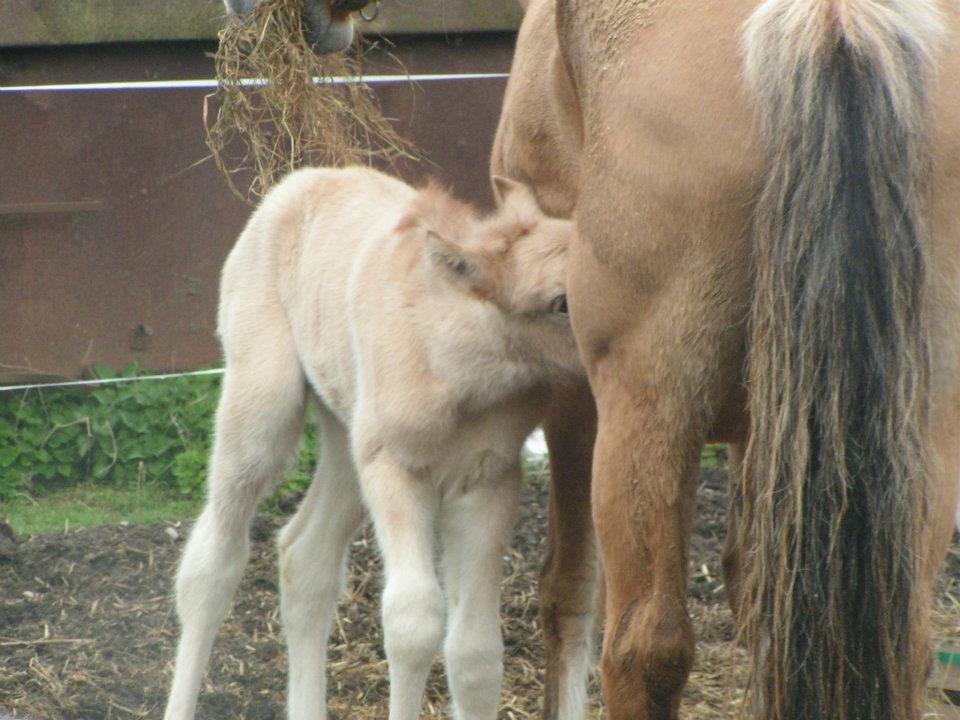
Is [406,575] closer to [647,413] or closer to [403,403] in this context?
[403,403]

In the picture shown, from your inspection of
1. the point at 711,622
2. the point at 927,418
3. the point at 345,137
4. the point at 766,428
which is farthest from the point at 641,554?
the point at 345,137

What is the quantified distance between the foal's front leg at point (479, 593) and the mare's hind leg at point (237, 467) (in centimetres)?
63

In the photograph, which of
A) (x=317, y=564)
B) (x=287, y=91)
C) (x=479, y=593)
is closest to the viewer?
(x=479, y=593)

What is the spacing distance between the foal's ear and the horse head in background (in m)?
1.18

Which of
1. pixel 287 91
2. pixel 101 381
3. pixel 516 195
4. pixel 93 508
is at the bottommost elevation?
pixel 93 508

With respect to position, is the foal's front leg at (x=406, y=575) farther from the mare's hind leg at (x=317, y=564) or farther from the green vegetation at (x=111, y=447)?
the green vegetation at (x=111, y=447)

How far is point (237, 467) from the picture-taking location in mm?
3703

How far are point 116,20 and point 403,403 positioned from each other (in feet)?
11.8

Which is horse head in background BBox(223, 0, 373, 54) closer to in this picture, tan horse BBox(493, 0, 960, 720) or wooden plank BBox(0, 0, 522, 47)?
wooden plank BBox(0, 0, 522, 47)

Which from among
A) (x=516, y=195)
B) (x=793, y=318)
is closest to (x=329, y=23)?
(x=516, y=195)

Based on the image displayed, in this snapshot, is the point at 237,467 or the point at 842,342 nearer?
the point at 842,342

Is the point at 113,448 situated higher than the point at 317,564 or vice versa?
the point at 113,448

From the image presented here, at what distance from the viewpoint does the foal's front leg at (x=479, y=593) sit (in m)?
3.25

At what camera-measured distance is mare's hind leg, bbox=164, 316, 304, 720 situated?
366 cm
